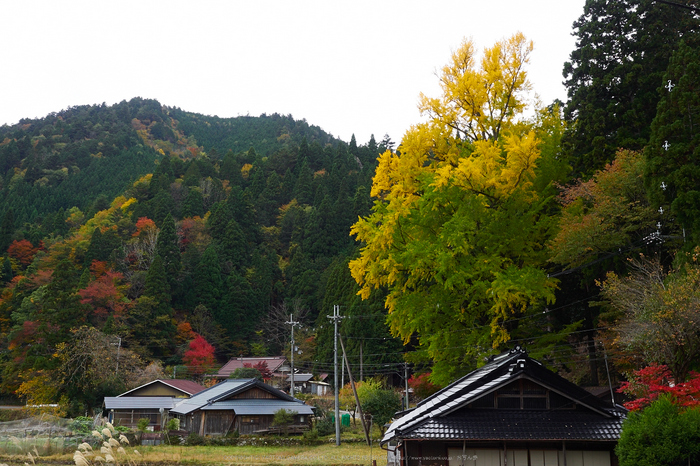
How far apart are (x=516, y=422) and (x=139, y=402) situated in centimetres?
3238

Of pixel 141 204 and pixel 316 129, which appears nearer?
pixel 141 204

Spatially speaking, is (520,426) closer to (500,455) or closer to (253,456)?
(500,455)

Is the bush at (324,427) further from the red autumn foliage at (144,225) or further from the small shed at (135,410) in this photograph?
the red autumn foliage at (144,225)

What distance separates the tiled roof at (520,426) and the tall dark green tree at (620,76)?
949cm

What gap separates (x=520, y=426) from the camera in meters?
12.9

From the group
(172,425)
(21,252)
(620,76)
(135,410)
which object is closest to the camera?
(620,76)

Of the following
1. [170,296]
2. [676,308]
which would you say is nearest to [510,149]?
[676,308]

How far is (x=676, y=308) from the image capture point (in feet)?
40.0

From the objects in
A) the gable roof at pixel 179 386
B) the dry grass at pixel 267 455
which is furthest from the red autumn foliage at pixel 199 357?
the dry grass at pixel 267 455

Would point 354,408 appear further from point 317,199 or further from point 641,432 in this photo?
point 317,199

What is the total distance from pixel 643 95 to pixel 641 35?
8.00ft

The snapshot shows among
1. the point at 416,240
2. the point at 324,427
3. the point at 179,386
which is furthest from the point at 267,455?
the point at 179,386

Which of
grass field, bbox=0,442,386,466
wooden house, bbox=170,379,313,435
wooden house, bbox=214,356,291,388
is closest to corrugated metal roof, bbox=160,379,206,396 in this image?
wooden house, bbox=170,379,313,435

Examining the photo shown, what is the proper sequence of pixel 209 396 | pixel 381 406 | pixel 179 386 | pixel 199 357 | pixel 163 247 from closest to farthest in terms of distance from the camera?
pixel 381 406, pixel 209 396, pixel 179 386, pixel 199 357, pixel 163 247
